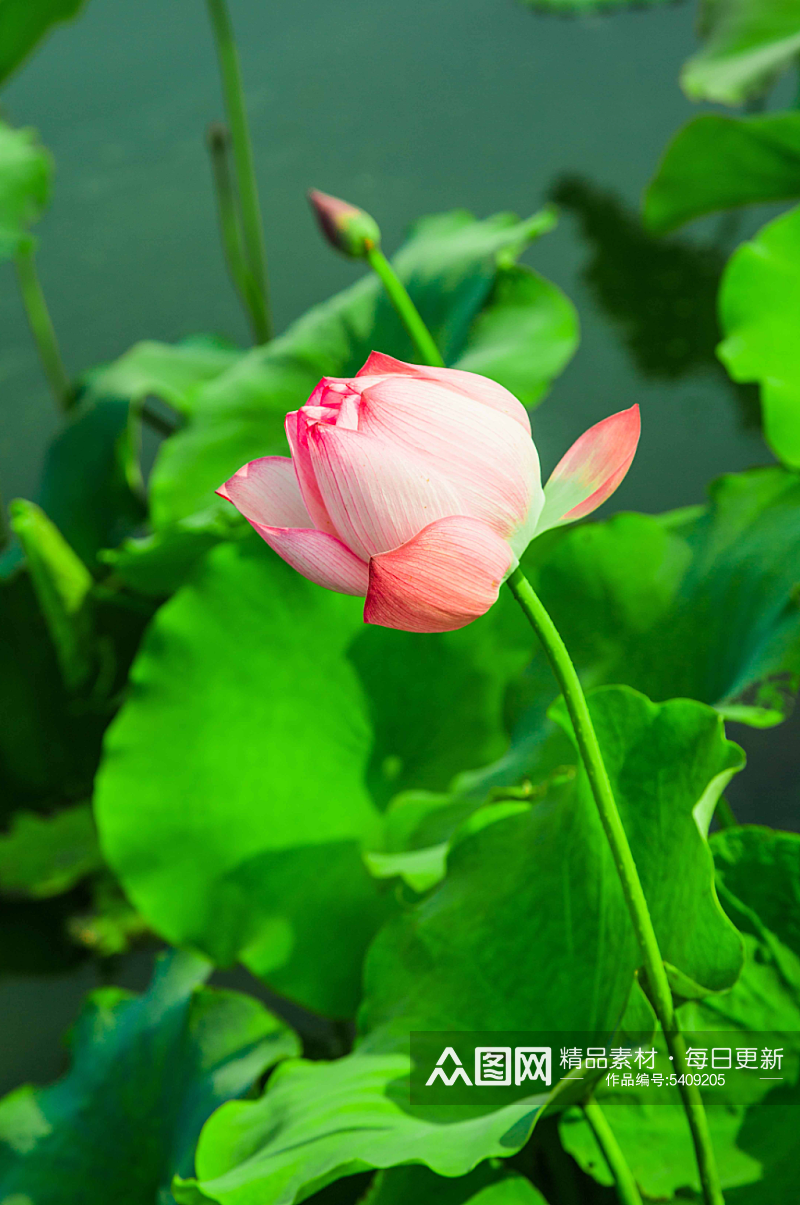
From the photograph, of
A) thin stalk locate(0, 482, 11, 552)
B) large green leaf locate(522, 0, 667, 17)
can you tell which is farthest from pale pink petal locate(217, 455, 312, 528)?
large green leaf locate(522, 0, 667, 17)

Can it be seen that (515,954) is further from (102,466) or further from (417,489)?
(102,466)

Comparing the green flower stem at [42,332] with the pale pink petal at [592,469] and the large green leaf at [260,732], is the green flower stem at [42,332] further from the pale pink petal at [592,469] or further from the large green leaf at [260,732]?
the pale pink petal at [592,469]

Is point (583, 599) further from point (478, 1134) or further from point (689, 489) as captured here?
point (689, 489)

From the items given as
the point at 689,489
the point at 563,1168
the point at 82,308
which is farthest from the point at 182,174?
the point at 563,1168

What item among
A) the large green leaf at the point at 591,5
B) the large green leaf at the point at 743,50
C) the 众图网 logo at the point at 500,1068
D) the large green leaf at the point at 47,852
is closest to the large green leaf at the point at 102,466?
the large green leaf at the point at 47,852

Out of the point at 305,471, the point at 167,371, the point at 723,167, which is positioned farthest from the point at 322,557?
the point at 167,371

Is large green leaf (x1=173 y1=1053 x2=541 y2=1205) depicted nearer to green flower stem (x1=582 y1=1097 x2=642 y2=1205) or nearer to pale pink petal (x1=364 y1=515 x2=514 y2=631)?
green flower stem (x1=582 y1=1097 x2=642 y2=1205)
